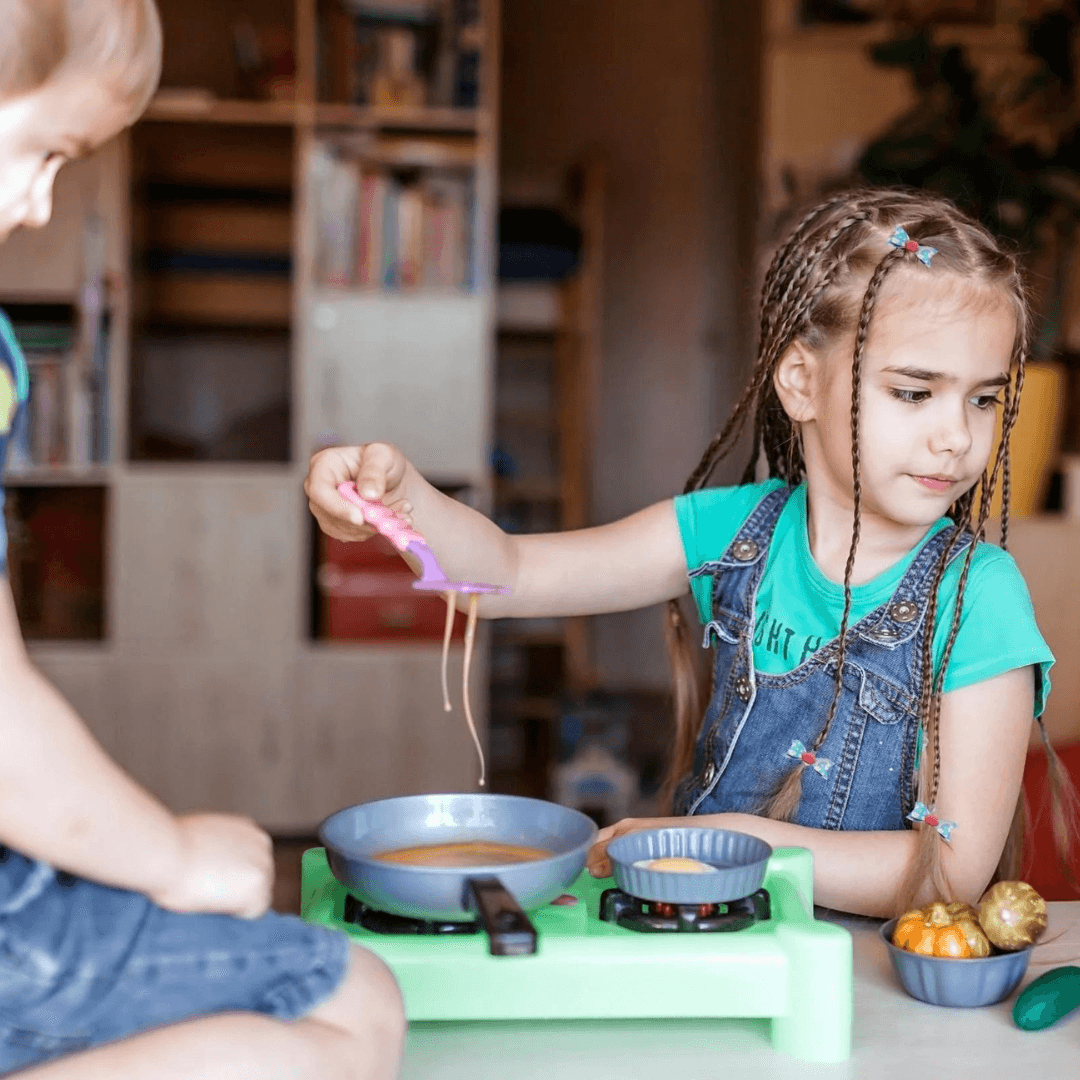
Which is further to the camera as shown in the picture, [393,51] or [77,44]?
[393,51]

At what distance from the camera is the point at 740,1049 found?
0.79 meters

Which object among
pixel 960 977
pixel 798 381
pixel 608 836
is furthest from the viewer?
pixel 798 381

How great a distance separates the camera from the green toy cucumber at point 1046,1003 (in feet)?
2.66

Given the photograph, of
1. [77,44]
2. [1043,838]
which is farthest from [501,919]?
[1043,838]

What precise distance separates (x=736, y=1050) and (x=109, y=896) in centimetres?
37

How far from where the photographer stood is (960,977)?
83 cm

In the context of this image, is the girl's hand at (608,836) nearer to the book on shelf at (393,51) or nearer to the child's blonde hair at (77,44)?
the child's blonde hair at (77,44)

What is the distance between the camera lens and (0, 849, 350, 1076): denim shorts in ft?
2.02

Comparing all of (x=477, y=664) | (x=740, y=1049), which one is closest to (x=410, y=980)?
(x=740, y=1049)

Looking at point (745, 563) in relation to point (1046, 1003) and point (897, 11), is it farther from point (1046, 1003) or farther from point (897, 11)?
point (897, 11)

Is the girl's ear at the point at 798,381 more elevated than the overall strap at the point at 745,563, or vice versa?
the girl's ear at the point at 798,381

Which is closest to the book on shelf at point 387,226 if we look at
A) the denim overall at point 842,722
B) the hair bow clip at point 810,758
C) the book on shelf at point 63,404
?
the book on shelf at point 63,404

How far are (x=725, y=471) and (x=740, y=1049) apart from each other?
2941mm

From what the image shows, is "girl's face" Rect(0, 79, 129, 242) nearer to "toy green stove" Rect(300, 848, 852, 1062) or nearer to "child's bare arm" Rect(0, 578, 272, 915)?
"child's bare arm" Rect(0, 578, 272, 915)
